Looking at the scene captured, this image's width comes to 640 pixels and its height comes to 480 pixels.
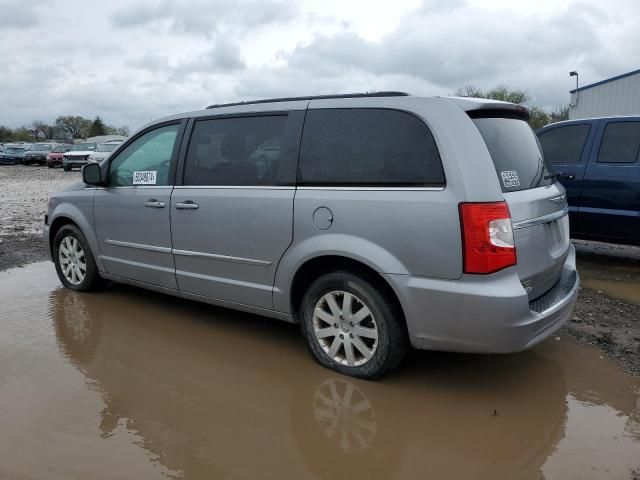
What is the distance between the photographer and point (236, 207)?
4.07 m

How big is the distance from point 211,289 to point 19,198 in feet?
42.4

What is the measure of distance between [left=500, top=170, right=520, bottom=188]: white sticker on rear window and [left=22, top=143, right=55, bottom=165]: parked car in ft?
130

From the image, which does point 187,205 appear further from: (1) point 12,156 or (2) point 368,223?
(1) point 12,156

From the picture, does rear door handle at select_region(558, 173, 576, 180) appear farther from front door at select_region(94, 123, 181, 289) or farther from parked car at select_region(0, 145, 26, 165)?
parked car at select_region(0, 145, 26, 165)

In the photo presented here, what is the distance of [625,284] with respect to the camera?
→ 6062mm

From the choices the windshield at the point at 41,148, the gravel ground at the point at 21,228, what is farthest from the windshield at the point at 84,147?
the gravel ground at the point at 21,228

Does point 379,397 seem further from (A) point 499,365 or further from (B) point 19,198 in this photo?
(B) point 19,198

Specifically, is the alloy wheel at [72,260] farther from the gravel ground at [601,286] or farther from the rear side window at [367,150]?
the rear side window at [367,150]

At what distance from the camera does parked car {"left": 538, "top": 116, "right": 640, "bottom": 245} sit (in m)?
6.42

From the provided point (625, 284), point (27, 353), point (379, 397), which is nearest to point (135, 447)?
point (379, 397)

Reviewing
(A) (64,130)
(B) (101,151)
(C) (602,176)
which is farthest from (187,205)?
(A) (64,130)

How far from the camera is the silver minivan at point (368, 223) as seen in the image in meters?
3.18

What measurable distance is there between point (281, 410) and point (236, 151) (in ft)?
6.40

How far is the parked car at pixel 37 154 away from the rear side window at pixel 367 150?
3867 centimetres
